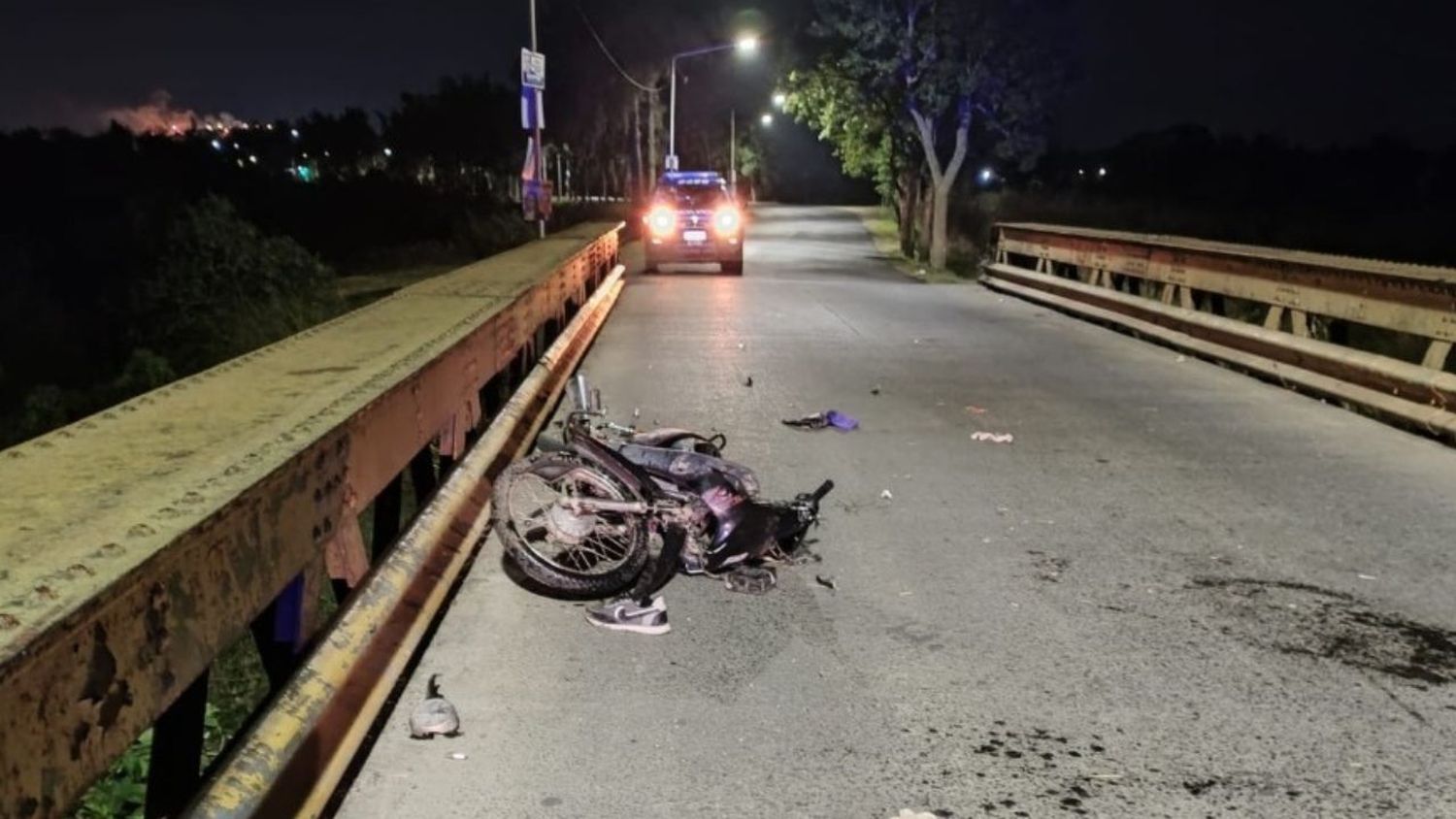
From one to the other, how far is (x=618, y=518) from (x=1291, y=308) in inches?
316

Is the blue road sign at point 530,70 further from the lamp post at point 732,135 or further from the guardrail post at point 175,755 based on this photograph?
the lamp post at point 732,135

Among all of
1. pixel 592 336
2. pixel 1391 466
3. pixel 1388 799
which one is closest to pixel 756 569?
pixel 1388 799

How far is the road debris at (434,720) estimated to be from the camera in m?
3.88

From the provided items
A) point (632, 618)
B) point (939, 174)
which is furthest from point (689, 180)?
point (632, 618)

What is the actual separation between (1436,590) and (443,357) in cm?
447

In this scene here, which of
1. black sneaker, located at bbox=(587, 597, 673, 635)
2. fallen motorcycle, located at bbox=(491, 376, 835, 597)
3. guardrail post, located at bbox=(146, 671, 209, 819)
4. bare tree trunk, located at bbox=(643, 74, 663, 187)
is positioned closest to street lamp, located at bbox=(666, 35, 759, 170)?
bare tree trunk, located at bbox=(643, 74, 663, 187)

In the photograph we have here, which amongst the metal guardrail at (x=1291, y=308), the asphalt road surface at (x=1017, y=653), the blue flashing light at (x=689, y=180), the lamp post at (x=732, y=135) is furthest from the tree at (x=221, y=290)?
the lamp post at (x=732, y=135)

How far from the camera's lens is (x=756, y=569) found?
18.2 feet

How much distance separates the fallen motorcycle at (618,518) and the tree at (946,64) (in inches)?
873

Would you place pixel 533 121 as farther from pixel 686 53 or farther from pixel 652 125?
pixel 652 125

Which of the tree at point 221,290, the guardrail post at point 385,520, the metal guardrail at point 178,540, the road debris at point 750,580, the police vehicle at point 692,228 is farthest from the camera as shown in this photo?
the police vehicle at point 692,228

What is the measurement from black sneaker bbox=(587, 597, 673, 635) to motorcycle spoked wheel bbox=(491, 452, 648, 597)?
189 millimetres

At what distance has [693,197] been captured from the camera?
24.0 metres

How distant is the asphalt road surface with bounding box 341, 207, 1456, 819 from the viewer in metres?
3.62
